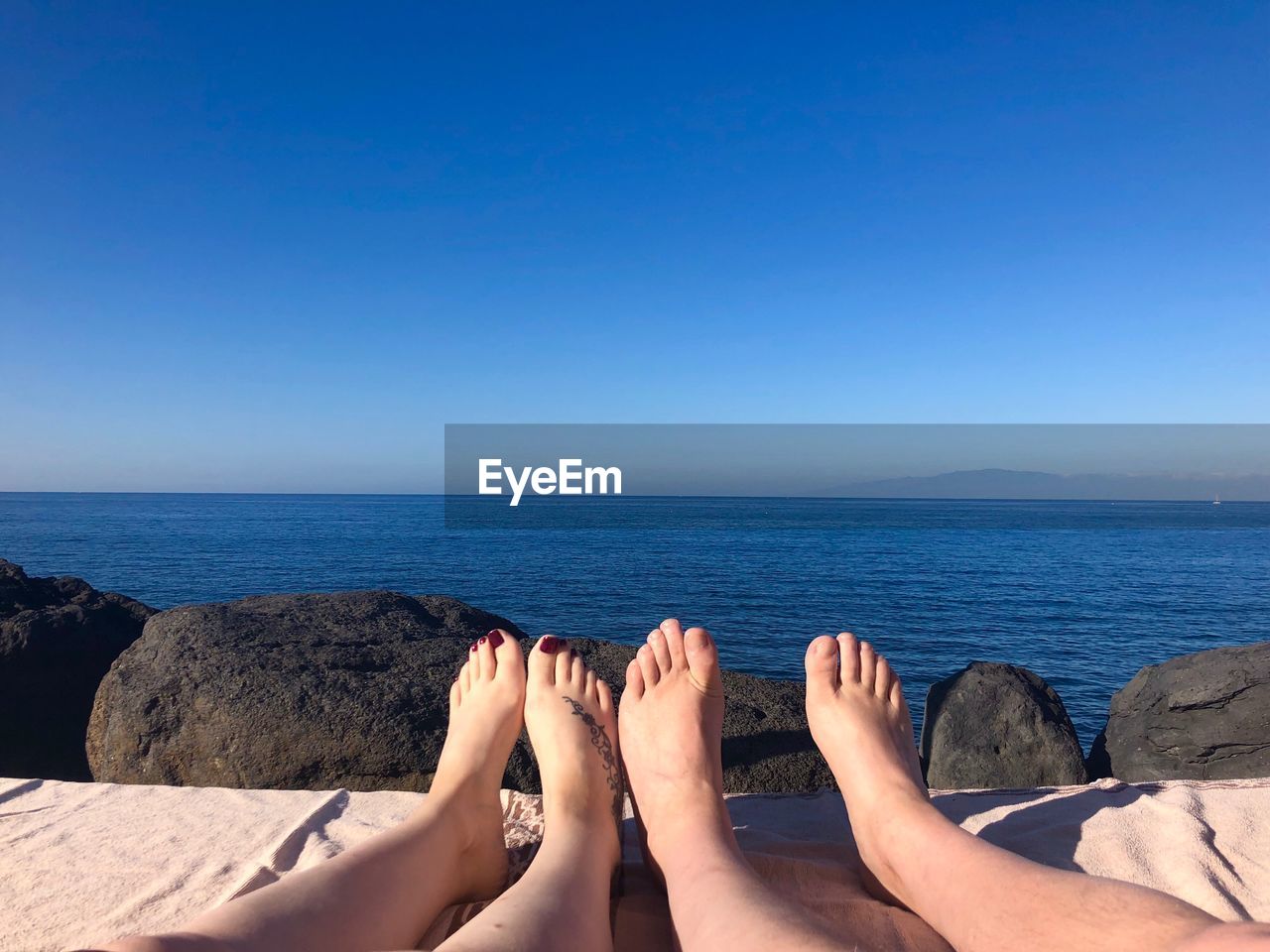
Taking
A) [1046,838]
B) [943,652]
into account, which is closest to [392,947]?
[1046,838]

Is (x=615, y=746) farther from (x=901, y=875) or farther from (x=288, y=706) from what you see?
(x=288, y=706)

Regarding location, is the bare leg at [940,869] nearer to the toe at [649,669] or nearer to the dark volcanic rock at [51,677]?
the toe at [649,669]

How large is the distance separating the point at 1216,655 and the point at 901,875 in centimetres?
378

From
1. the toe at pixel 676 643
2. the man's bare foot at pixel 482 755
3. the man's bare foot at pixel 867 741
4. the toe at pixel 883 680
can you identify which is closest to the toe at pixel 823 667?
the man's bare foot at pixel 867 741

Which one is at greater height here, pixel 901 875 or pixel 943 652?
pixel 901 875

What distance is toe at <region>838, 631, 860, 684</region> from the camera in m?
2.49

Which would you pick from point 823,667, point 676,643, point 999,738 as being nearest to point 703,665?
point 676,643

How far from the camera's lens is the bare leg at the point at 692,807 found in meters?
1.25

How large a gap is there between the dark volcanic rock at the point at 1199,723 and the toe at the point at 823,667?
2746 mm

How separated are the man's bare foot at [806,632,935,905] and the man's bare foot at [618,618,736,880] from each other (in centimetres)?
34

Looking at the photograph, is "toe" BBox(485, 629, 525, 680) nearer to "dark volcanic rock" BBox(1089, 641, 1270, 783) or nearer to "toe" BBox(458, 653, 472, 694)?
"toe" BBox(458, 653, 472, 694)

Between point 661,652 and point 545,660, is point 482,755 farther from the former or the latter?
point 661,652

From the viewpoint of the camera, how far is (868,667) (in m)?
2.52

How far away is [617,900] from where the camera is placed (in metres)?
1.79
